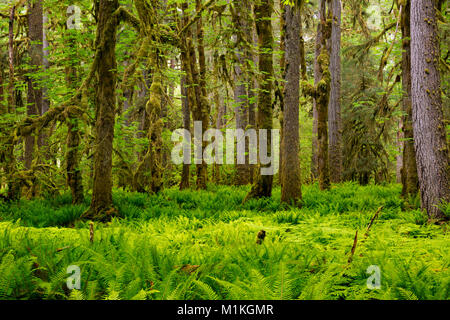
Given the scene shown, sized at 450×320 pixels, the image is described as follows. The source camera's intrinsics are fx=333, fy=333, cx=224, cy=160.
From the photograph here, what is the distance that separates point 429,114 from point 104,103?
6573 millimetres

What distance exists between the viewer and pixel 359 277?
3.00m

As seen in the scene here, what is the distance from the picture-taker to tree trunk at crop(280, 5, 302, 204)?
8734 millimetres

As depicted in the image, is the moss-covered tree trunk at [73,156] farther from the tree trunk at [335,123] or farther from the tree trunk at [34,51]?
the tree trunk at [335,123]

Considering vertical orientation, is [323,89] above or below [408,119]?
above

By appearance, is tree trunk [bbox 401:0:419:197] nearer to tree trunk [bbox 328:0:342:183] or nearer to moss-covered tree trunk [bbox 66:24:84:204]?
tree trunk [bbox 328:0:342:183]

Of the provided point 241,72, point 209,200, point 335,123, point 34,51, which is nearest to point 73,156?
point 209,200


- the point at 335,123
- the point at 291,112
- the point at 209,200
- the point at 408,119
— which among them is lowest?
the point at 209,200

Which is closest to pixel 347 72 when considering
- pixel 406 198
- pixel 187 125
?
pixel 187 125

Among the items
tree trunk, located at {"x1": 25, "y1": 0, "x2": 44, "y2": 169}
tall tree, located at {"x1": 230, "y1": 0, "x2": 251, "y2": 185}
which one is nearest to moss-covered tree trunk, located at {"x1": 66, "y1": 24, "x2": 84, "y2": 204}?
tree trunk, located at {"x1": 25, "y1": 0, "x2": 44, "y2": 169}

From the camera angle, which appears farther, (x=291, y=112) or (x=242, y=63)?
(x=242, y=63)

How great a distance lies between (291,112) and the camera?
29.1 ft

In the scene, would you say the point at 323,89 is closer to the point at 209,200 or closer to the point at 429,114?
the point at 429,114

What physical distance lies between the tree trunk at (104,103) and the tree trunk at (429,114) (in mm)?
6188
